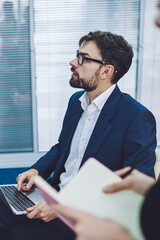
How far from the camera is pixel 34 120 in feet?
9.57

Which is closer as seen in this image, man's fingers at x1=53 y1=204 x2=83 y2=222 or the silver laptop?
man's fingers at x1=53 y1=204 x2=83 y2=222

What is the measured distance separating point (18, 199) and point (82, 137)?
0.54 m

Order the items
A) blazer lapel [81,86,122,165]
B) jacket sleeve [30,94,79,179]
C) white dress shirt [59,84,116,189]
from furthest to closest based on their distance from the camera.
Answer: jacket sleeve [30,94,79,179] < white dress shirt [59,84,116,189] < blazer lapel [81,86,122,165]

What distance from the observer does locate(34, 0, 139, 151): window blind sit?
8.90 feet

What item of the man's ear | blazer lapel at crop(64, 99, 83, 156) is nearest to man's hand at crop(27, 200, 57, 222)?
blazer lapel at crop(64, 99, 83, 156)

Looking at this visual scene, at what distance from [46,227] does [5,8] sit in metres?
2.33

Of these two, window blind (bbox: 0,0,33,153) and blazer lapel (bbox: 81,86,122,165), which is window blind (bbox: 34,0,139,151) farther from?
blazer lapel (bbox: 81,86,122,165)

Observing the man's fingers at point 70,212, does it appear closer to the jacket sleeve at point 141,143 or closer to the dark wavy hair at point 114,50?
the jacket sleeve at point 141,143

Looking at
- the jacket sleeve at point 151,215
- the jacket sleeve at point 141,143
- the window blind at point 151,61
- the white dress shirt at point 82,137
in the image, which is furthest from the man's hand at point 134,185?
the window blind at point 151,61

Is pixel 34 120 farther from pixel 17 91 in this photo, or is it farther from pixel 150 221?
pixel 150 221

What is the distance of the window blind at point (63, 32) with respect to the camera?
2714mm

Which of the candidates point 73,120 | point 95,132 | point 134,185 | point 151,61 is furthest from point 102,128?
point 151,61

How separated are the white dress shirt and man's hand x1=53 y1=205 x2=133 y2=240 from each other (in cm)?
90

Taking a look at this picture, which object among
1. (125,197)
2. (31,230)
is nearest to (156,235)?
(125,197)
